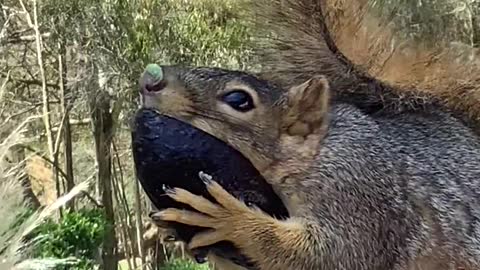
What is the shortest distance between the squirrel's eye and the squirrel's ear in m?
0.03

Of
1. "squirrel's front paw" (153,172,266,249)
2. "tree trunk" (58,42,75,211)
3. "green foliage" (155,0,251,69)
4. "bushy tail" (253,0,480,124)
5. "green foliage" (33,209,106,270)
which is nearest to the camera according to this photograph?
"squirrel's front paw" (153,172,266,249)

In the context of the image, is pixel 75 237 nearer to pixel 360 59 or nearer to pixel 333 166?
pixel 360 59

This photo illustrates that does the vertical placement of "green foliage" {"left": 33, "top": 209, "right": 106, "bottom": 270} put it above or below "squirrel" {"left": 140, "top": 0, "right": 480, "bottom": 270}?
below

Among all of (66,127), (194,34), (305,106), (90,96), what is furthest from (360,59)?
(66,127)

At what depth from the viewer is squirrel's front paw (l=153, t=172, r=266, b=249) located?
58 cm

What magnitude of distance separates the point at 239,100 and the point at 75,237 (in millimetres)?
2360

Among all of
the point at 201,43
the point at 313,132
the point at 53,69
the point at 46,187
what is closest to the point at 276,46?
the point at 313,132

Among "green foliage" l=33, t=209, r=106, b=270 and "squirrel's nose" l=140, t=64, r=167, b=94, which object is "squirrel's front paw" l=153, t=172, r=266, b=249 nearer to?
"squirrel's nose" l=140, t=64, r=167, b=94

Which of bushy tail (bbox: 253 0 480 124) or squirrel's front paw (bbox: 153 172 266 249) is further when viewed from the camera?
bushy tail (bbox: 253 0 480 124)

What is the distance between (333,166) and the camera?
0.63 meters

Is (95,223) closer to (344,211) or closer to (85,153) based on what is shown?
(85,153)

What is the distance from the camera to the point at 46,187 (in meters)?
4.11

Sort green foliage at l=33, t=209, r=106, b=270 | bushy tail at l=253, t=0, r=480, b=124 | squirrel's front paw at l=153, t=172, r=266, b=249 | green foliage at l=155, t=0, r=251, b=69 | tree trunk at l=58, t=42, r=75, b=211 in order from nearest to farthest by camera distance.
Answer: squirrel's front paw at l=153, t=172, r=266, b=249
bushy tail at l=253, t=0, r=480, b=124
green foliage at l=33, t=209, r=106, b=270
green foliage at l=155, t=0, r=251, b=69
tree trunk at l=58, t=42, r=75, b=211

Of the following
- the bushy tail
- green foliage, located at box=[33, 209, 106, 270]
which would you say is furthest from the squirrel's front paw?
green foliage, located at box=[33, 209, 106, 270]
